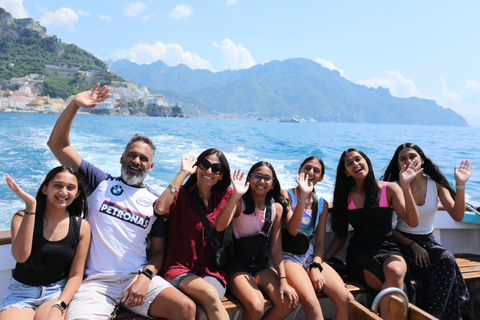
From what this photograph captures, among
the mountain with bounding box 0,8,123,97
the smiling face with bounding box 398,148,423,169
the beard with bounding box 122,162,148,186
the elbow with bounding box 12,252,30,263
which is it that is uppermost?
the mountain with bounding box 0,8,123,97

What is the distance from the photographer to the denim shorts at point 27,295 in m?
2.09

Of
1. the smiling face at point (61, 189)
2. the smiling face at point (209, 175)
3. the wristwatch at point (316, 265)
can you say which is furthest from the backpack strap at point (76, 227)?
the wristwatch at point (316, 265)

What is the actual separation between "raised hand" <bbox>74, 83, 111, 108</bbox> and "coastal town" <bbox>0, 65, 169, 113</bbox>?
8082cm

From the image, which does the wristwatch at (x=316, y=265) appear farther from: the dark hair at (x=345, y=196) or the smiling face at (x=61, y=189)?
the smiling face at (x=61, y=189)

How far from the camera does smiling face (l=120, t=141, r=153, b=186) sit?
263 centimetres

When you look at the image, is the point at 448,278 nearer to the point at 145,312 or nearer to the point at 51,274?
the point at 145,312

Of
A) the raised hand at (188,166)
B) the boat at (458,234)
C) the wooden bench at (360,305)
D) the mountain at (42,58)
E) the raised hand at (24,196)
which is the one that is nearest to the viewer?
the wooden bench at (360,305)

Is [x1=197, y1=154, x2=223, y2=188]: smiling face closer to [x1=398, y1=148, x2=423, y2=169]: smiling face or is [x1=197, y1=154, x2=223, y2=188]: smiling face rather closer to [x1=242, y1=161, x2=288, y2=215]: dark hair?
[x1=242, y1=161, x2=288, y2=215]: dark hair

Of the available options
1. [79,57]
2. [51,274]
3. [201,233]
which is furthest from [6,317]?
[79,57]

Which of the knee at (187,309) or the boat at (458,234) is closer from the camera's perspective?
the knee at (187,309)

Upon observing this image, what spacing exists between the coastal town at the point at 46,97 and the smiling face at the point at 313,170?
3205 inches

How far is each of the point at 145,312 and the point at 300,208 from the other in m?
1.34

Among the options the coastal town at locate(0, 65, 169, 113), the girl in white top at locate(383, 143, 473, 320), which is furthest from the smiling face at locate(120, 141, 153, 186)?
the coastal town at locate(0, 65, 169, 113)

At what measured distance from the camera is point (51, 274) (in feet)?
7.30
